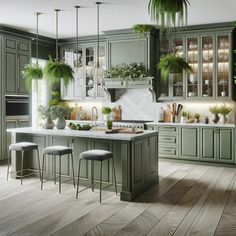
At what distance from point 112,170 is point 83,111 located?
4.13 meters

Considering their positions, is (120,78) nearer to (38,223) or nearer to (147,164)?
(147,164)

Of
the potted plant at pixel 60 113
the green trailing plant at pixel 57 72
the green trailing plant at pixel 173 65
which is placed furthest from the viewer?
the green trailing plant at pixel 173 65

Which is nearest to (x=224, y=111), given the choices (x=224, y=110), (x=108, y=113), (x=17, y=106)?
(x=224, y=110)

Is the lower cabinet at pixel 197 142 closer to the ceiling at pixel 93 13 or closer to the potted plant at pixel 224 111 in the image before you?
the potted plant at pixel 224 111

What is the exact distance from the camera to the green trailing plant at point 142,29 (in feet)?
23.7

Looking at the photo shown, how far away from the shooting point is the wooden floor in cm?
361

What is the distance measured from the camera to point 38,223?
3.79 metres

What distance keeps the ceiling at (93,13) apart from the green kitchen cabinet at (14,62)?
1.21ft

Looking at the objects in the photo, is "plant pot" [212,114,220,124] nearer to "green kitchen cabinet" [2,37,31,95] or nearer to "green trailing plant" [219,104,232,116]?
"green trailing plant" [219,104,232,116]

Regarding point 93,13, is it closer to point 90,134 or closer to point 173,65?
point 173,65

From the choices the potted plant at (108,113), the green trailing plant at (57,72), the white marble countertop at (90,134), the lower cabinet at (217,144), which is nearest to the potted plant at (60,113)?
the white marble countertop at (90,134)

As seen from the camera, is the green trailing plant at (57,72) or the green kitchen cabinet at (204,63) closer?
the green trailing plant at (57,72)

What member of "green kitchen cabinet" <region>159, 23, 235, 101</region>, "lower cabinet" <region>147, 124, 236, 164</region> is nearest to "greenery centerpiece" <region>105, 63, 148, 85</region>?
"green kitchen cabinet" <region>159, 23, 235, 101</region>

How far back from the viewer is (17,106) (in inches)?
298
